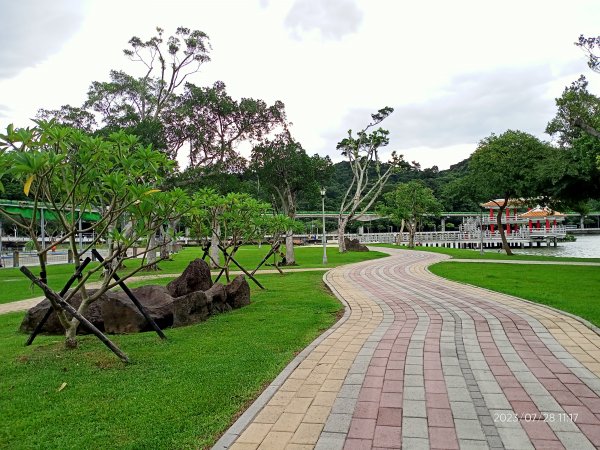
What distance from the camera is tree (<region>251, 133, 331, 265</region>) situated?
19766 mm

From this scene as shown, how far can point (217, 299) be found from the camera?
7770 millimetres

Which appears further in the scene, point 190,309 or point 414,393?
point 190,309

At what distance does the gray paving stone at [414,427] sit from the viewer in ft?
9.28

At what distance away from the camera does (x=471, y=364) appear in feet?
14.3

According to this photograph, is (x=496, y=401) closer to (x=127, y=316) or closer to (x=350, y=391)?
(x=350, y=391)

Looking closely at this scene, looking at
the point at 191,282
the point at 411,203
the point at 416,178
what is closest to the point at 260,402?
the point at 191,282

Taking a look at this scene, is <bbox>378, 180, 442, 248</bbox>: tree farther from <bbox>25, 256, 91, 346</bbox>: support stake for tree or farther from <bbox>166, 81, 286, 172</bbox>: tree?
<bbox>25, 256, 91, 346</bbox>: support stake for tree

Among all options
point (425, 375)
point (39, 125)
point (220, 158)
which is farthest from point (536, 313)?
point (220, 158)

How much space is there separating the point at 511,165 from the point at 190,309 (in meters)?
18.3

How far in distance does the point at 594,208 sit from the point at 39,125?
81.2 meters

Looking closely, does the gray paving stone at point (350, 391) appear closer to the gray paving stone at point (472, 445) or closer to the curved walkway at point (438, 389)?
the curved walkway at point (438, 389)

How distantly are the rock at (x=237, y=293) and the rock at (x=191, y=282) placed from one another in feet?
1.88

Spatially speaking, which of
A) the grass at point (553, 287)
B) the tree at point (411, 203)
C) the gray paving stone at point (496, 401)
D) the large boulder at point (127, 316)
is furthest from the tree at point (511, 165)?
the gray paving stone at point (496, 401)

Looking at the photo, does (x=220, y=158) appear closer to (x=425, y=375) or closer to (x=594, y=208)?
(x=425, y=375)
